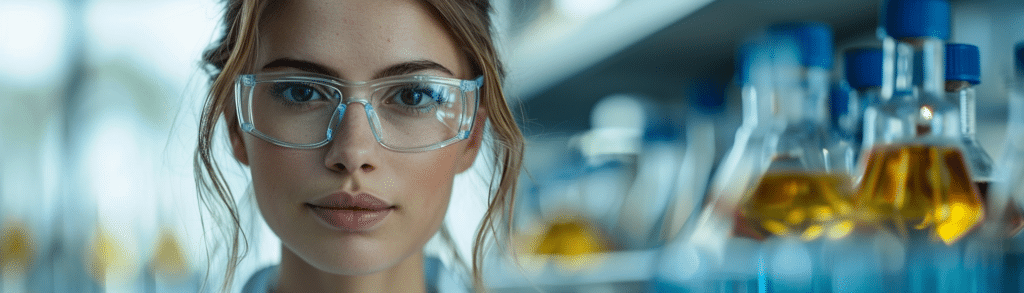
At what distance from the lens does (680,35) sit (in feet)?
3.77

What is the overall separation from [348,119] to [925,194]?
1.74 ft

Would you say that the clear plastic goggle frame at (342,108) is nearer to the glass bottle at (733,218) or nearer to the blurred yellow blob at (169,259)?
the glass bottle at (733,218)

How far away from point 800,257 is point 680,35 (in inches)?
18.6

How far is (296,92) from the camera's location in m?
0.65

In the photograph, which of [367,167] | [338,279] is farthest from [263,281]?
[367,167]

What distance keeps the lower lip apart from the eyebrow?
0.37 ft

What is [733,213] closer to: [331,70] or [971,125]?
[971,125]

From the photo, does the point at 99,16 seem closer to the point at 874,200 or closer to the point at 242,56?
the point at 242,56

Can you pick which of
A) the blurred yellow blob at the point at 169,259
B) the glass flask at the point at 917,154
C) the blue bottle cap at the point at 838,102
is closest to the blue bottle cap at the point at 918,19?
the glass flask at the point at 917,154

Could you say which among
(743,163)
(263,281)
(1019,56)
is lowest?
(263,281)

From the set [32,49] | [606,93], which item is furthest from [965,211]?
[32,49]

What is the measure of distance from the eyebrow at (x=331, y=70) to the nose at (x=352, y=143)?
0.03 metres

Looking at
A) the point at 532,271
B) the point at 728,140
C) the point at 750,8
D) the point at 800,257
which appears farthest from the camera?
the point at 728,140

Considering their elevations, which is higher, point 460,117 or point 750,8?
point 750,8
